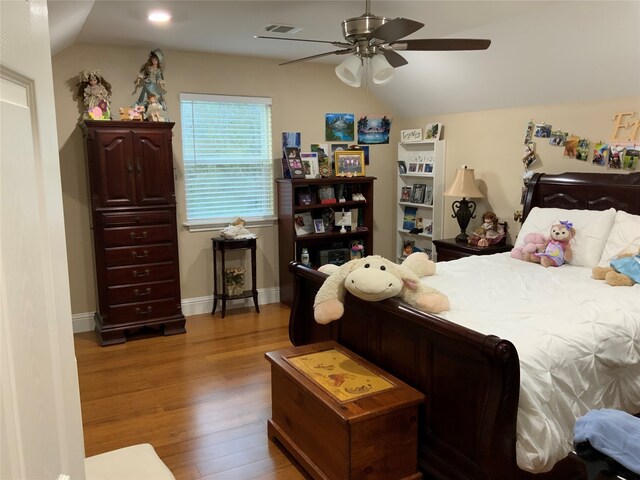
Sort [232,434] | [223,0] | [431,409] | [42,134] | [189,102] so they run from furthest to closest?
1. [189,102]
2. [223,0]
3. [232,434]
4. [431,409]
5. [42,134]

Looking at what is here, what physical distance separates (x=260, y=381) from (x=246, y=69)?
3.04m

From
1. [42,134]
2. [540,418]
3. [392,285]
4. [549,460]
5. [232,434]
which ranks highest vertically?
[42,134]

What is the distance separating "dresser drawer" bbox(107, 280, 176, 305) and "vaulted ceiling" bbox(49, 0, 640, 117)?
1.94 metres

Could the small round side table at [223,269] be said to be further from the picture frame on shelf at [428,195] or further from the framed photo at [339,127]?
the picture frame on shelf at [428,195]

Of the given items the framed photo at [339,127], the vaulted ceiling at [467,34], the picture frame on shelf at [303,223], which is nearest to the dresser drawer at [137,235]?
the picture frame on shelf at [303,223]

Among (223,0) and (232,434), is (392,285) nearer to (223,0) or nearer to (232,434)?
(232,434)

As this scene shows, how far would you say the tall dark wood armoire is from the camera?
4141 millimetres

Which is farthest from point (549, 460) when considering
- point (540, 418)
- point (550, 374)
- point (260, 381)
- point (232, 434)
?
point (260, 381)

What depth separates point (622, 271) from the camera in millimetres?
3096

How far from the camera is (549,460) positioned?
6.63 feet

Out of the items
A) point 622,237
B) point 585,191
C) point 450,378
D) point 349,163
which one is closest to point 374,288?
point 450,378

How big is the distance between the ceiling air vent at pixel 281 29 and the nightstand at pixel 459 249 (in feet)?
7.71

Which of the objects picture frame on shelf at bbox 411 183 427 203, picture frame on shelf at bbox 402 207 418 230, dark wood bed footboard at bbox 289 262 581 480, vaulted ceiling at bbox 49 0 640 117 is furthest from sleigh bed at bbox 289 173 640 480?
picture frame on shelf at bbox 402 207 418 230

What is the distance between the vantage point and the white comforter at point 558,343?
2021 mm
